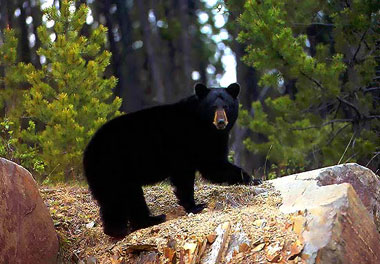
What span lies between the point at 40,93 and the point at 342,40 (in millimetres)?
5071

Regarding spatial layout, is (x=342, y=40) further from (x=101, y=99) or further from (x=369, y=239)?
(x=369, y=239)

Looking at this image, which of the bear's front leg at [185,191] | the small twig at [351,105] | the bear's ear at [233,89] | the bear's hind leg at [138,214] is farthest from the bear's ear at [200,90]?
the small twig at [351,105]

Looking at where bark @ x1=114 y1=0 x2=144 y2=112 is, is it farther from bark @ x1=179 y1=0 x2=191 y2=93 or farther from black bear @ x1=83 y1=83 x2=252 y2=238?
black bear @ x1=83 y1=83 x2=252 y2=238

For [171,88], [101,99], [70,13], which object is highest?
[70,13]

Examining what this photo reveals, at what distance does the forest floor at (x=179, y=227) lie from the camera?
198 inches

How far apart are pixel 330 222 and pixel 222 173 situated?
1.95 m

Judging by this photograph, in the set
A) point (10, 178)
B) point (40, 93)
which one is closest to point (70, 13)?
point (40, 93)

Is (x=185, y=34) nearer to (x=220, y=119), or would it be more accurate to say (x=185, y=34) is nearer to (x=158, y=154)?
(x=220, y=119)

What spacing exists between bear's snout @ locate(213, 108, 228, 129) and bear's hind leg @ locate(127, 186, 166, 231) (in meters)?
1.04

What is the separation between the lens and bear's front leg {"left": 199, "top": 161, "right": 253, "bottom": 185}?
261 inches

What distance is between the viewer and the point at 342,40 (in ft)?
38.4

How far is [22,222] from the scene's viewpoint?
5738 millimetres

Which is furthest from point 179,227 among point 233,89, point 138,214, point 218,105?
point 233,89

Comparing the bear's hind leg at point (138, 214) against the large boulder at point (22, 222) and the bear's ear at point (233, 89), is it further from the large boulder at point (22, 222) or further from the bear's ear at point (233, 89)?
the bear's ear at point (233, 89)
